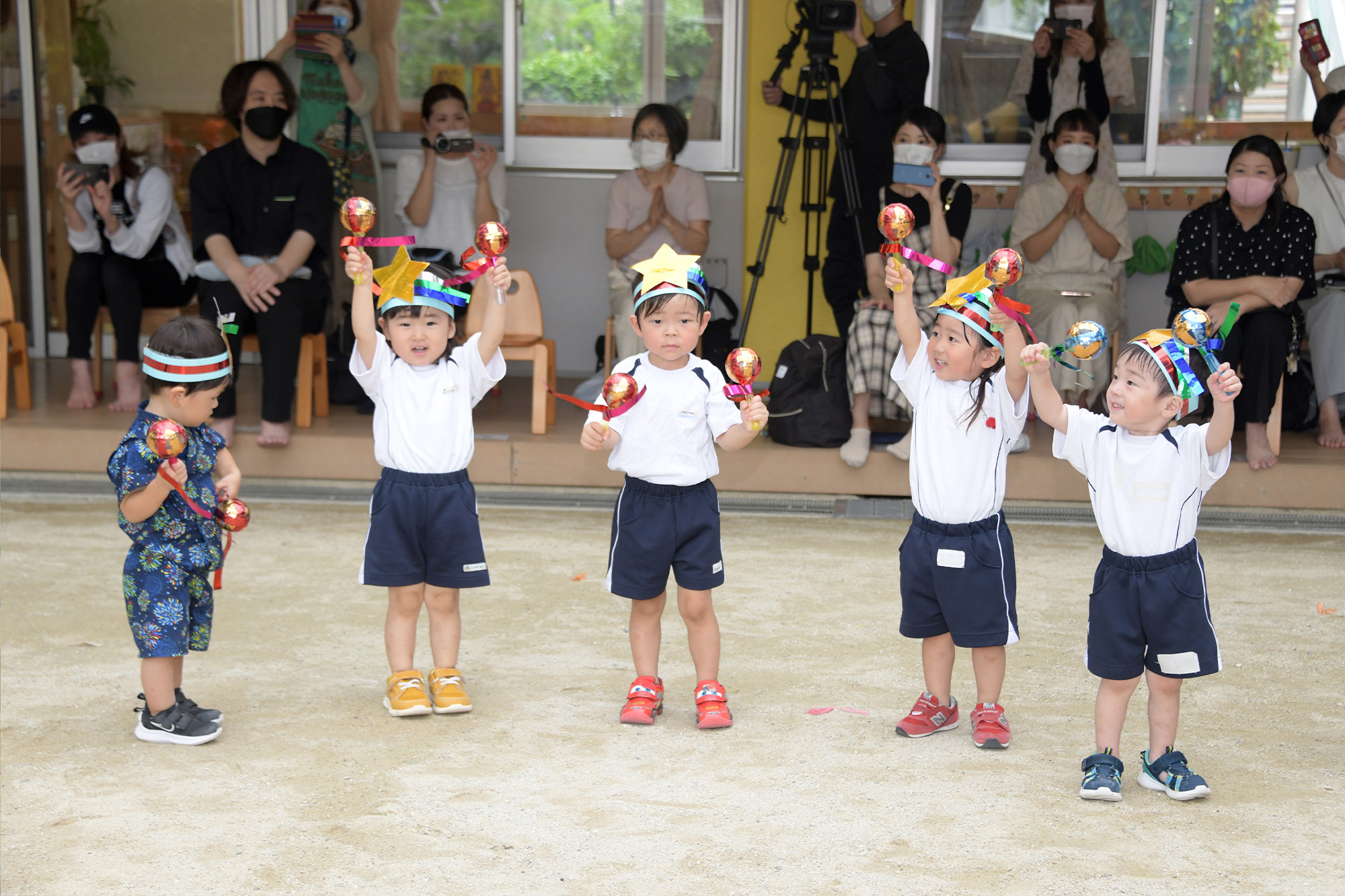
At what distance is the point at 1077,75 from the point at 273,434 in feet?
12.6

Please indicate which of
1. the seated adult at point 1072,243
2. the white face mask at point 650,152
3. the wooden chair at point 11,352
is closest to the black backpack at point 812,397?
the seated adult at point 1072,243

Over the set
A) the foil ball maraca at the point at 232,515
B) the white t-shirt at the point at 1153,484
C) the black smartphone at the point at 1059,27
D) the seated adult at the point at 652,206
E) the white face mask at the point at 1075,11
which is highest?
the white face mask at the point at 1075,11

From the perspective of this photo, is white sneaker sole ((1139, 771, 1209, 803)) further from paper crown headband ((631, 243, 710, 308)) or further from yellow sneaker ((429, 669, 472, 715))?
yellow sneaker ((429, 669, 472, 715))

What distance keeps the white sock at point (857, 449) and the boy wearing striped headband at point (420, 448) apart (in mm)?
2149

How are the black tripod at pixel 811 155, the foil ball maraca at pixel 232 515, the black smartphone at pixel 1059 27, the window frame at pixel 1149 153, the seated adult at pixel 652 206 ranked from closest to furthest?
1. the foil ball maraca at pixel 232 515
2. the black tripod at pixel 811 155
3. the seated adult at pixel 652 206
4. the black smartphone at pixel 1059 27
5. the window frame at pixel 1149 153

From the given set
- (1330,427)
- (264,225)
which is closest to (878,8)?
(1330,427)

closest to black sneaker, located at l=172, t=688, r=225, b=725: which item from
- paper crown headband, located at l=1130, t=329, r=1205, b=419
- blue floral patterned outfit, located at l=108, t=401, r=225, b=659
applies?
blue floral patterned outfit, located at l=108, t=401, r=225, b=659

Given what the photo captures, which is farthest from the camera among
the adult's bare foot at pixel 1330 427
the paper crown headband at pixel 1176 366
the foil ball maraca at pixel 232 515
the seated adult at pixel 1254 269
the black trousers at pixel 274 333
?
the adult's bare foot at pixel 1330 427

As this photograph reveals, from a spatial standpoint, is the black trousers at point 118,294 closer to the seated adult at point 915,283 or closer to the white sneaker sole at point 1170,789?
the seated adult at point 915,283

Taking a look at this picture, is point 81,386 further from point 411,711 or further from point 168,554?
point 411,711

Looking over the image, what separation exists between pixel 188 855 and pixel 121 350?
379 centimetres

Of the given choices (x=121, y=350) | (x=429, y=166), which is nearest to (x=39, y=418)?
(x=121, y=350)

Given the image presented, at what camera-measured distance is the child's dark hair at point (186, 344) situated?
9.64 feet

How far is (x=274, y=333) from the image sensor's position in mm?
5281
